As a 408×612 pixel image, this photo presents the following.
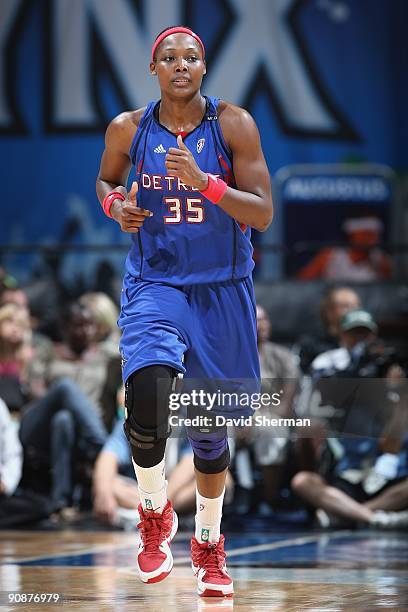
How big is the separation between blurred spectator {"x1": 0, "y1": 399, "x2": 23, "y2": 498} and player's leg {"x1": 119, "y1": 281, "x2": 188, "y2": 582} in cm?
289

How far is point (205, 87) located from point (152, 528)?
24.8ft

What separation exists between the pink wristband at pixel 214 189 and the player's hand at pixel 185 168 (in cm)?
3

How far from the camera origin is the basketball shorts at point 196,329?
384cm

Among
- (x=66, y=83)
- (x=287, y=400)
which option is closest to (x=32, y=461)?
(x=287, y=400)

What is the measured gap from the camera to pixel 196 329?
3971mm

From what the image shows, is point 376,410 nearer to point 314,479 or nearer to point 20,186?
point 314,479

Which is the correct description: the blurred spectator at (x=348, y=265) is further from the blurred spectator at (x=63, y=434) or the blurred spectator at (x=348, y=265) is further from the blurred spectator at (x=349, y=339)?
the blurred spectator at (x=63, y=434)

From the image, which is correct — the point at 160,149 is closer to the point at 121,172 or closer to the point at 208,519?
the point at 121,172

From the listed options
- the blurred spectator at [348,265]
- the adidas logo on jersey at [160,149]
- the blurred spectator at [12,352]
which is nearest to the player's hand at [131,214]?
the adidas logo on jersey at [160,149]

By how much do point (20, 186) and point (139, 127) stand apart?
284 inches

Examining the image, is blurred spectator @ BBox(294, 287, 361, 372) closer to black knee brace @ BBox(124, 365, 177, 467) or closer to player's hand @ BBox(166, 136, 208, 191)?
black knee brace @ BBox(124, 365, 177, 467)

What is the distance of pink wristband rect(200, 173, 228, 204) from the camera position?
12.4 feet

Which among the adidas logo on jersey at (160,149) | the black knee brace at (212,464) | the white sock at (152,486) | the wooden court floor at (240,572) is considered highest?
the adidas logo on jersey at (160,149)

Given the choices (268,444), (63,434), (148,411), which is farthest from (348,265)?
(148,411)
